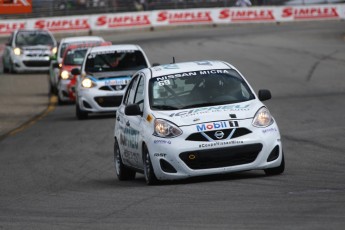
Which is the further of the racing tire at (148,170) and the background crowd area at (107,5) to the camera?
the background crowd area at (107,5)

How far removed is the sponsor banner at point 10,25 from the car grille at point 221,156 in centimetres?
4746

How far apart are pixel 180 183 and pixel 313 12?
51.6 m

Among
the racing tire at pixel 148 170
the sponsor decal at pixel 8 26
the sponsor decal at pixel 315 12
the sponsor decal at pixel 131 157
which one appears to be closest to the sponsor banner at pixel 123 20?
the sponsor decal at pixel 8 26

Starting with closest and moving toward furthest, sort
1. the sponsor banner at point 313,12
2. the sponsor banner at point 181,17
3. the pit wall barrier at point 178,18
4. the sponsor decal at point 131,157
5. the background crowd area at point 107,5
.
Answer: the sponsor decal at point 131,157 < the pit wall barrier at point 178,18 < the background crowd area at point 107,5 < the sponsor banner at point 181,17 < the sponsor banner at point 313,12

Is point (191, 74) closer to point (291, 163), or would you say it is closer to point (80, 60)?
point (291, 163)

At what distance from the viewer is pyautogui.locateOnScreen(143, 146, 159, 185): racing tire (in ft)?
40.0

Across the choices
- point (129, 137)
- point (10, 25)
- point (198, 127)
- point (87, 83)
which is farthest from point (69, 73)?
point (10, 25)

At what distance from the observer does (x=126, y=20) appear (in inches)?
Result: 2397

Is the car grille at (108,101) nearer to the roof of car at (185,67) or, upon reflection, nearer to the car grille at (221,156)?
the roof of car at (185,67)

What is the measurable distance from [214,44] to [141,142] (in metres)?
34.3

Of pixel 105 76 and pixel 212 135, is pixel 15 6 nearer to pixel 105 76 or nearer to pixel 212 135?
pixel 105 76

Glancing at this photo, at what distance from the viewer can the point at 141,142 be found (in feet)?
41.1

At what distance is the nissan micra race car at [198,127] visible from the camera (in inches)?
467

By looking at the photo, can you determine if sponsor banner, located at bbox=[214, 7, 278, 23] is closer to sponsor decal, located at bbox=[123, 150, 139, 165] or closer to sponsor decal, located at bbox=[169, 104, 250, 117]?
sponsor decal, located at bbox=[123, 150, 139, 165]
